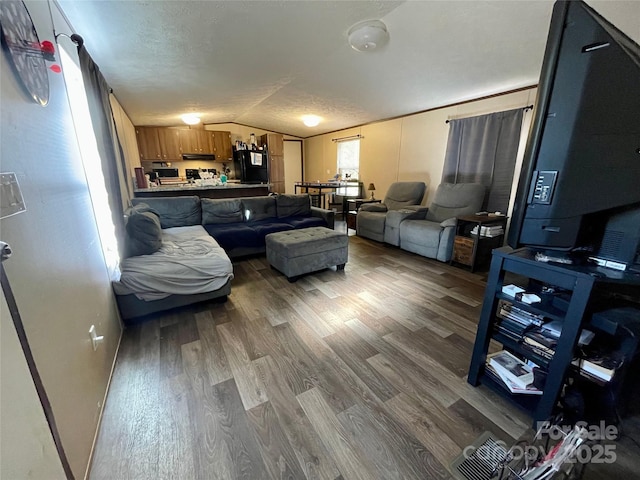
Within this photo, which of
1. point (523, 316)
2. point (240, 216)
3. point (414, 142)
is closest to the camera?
point (523, 316)

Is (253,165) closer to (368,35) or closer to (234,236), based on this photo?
(234,236)

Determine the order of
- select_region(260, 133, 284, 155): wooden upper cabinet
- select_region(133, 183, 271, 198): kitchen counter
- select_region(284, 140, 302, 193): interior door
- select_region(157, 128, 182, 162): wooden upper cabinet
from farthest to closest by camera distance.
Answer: select_region(284, 140, 302, 193): interior door → select_region(260, 133, 284, 155): wooden upper cabinet → select_region(157, 128, 182, 162): wooden upper cabinet → select_region(133, 183, 271, 198): kitchen counter

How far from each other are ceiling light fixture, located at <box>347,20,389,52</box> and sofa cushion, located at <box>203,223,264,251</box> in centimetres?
242

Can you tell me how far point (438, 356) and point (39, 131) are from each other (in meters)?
2.37

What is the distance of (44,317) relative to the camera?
2.82 ft

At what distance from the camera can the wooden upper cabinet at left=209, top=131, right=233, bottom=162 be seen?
6.60 metres

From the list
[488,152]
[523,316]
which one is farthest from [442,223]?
[523,316]

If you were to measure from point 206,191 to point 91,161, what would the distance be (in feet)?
8.12

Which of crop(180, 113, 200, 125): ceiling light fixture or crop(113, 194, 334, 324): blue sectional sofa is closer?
crop(113, 194, 334, 324): blue sectional sofa

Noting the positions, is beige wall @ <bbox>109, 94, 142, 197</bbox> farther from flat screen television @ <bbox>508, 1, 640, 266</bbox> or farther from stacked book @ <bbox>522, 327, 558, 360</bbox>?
stacked book @ <bbox>522, 327, 558, 360</bbox>

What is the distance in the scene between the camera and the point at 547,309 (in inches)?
44.6

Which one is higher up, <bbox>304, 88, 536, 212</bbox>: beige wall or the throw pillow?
<bbox>304, 88, 536, 212</bbox>: beige wall

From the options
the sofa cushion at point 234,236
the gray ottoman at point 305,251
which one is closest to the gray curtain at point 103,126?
the sofa cushion at point 234,236

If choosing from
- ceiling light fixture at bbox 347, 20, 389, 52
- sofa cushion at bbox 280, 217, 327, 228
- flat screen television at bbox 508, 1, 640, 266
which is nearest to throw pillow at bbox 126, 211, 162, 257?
sofa cushion at bbox 280, 217, 327, 228
